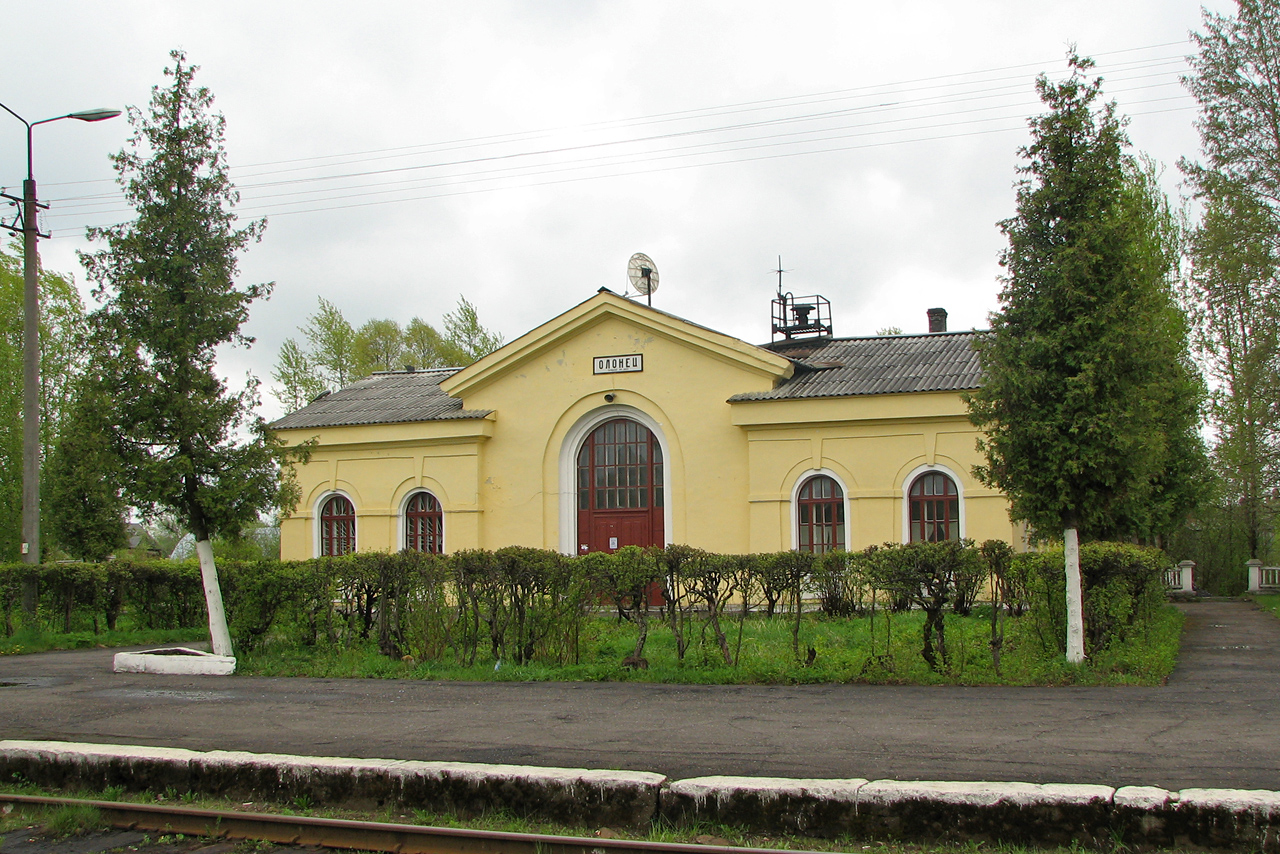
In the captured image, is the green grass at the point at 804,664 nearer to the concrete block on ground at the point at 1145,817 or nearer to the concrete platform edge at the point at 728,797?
the concrete platform edge at the point at 728,797

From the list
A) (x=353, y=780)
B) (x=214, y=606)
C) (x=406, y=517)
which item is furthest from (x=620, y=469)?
(x=353, y=780)

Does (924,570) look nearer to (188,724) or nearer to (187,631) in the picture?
(188,724)

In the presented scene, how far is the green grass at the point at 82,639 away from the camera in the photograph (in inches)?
649

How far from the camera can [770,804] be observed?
19.7ft

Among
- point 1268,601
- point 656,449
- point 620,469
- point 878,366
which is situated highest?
point 878,366

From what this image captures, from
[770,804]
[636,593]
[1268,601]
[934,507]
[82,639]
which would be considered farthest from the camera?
[1268,601]

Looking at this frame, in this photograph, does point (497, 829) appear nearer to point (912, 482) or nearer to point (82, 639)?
point (82, 639)

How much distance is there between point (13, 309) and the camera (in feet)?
102

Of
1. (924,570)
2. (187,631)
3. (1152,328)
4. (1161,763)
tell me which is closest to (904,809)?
(1161,763)

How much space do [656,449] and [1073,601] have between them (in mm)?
11847

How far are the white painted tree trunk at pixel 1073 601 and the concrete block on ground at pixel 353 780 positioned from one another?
666 cm

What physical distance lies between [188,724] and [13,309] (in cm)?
2807

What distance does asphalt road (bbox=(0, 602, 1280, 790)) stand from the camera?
6.80 metres

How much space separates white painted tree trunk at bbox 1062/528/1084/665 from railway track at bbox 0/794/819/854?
271 inches
